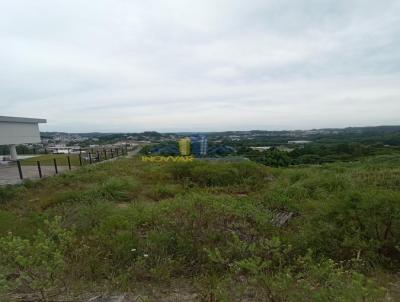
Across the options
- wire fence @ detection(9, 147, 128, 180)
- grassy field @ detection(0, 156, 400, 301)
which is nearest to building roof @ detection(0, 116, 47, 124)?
wire fence @ detection(9, 147, 128, 180)

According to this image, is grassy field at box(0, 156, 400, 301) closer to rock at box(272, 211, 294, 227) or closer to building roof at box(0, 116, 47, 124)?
rock at box(272, 211, 294, 227)

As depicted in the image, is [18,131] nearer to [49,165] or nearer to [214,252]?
[49,165]

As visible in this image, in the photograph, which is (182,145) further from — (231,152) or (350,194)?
(350,194)

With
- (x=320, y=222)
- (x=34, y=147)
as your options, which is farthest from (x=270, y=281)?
(x=34, y=147)

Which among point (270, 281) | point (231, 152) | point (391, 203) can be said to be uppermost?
point (391, 203)

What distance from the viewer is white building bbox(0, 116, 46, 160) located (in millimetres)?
13688

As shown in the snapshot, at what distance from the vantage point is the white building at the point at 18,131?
539 inches

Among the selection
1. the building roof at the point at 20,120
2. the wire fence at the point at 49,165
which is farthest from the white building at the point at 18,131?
the wire fence at the point at 49,165

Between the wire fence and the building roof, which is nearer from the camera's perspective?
the wire fence

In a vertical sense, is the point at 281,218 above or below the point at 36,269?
below

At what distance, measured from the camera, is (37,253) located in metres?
2.71

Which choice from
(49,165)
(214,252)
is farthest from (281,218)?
(49,165)

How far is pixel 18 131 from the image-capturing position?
14.8 meters

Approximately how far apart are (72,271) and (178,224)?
1.49 metres
